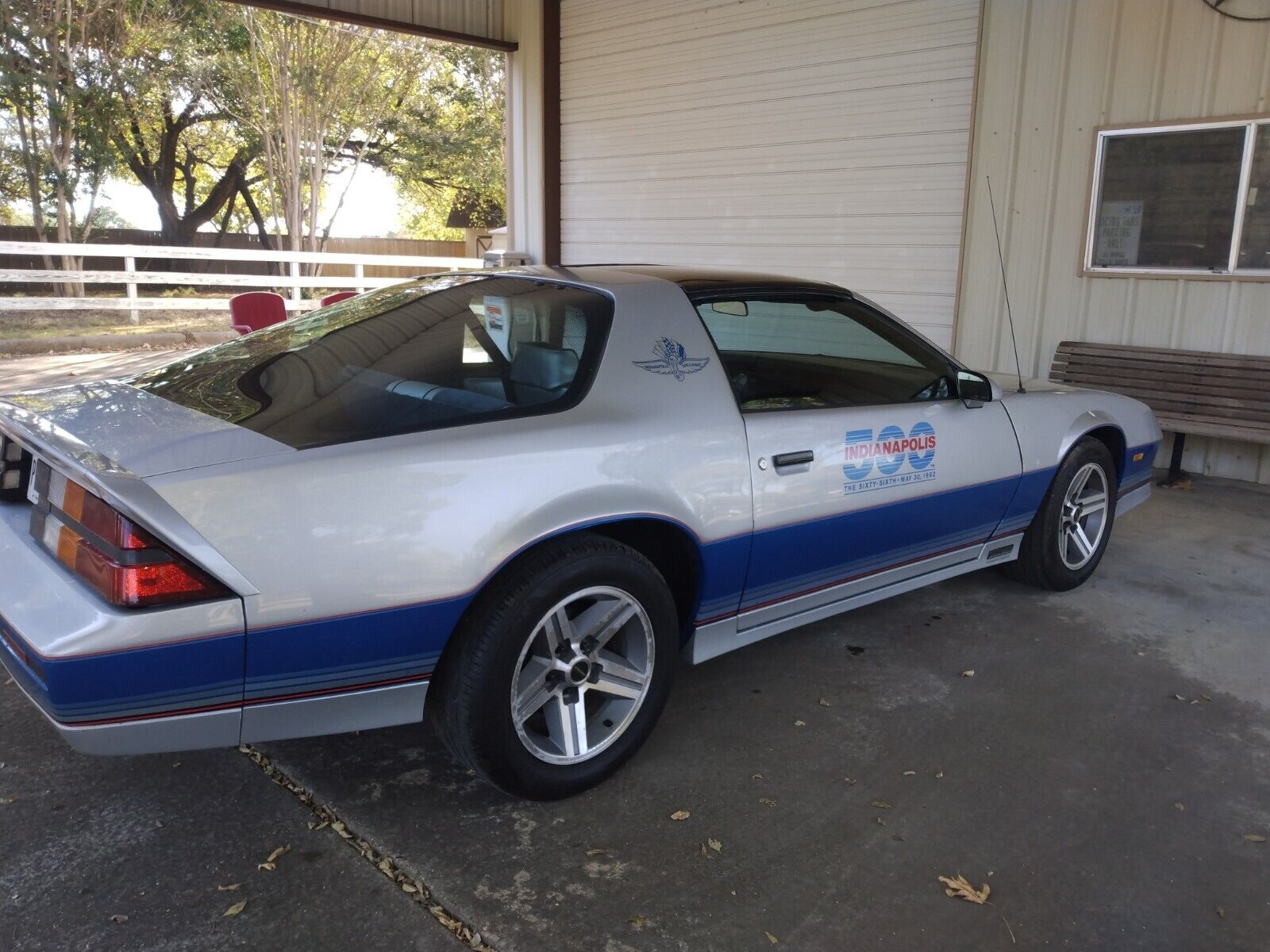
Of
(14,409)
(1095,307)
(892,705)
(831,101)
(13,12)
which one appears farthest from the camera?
(13,12)

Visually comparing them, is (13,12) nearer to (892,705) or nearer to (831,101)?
(831,101)

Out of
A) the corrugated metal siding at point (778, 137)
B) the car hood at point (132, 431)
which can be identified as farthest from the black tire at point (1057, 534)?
the corrugated metal siding at point (778, 137)

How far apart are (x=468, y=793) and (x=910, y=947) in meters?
1.29

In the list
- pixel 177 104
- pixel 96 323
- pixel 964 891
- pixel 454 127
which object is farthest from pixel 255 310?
pixel 454 127

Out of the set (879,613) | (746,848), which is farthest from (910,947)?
(879,613)

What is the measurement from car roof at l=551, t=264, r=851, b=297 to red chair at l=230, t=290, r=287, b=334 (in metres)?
4.74

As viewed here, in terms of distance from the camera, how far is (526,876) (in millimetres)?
2551

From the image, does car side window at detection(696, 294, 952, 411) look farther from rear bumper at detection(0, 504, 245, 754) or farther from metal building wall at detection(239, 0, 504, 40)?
metal building wall at detection(239, 0, 504, 40)

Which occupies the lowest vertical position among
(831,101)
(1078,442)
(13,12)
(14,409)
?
(1078,442)

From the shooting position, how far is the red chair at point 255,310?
24.9 feet

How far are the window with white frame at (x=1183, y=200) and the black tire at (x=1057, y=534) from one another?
10.1 feet

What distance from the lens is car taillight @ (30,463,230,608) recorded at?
7.18 feet

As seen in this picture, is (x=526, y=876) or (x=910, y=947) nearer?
(x=910, y=947)

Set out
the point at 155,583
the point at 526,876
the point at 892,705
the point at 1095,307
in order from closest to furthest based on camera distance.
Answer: the point at 155,583, the point at 526,876, the point at 892,705, the point at 1095,307
